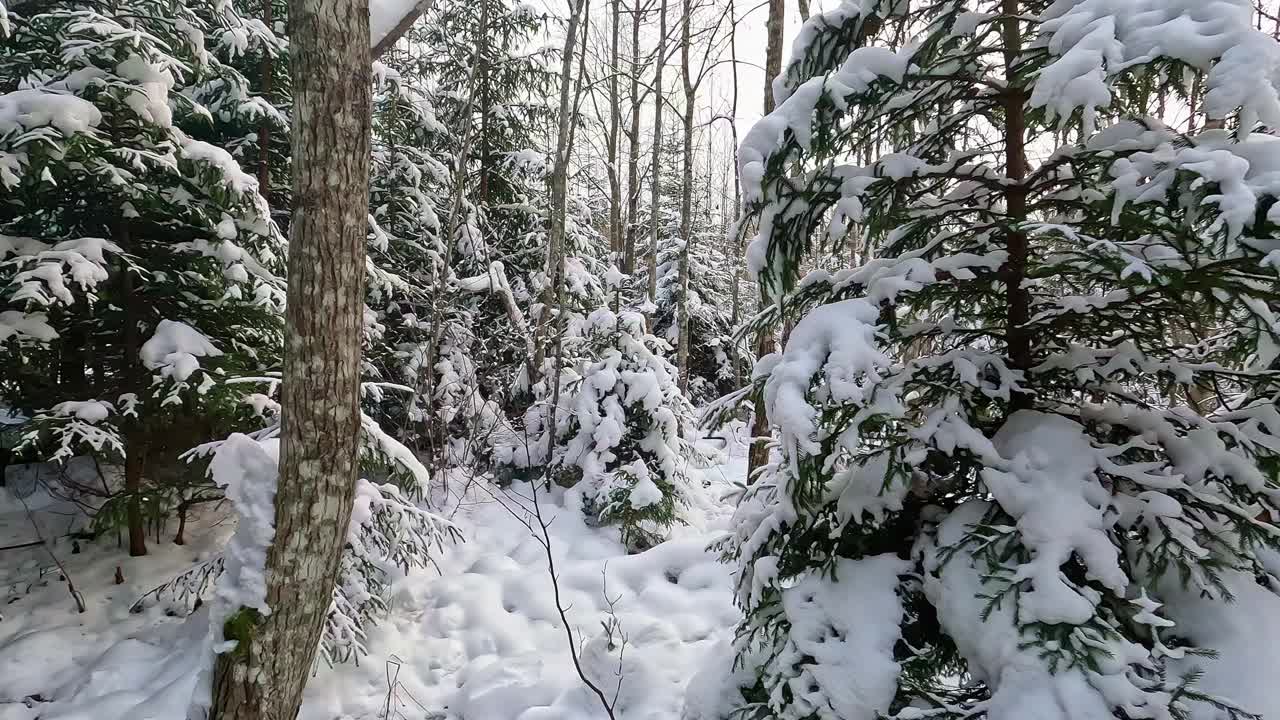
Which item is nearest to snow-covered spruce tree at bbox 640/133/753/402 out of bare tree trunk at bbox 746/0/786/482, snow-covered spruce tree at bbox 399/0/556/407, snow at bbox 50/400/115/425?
snow-covered spruce tree at bbox 399/0/556/407

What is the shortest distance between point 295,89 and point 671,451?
4.88 meters

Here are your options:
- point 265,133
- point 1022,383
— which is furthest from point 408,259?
point 1022,383

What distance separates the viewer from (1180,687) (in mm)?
1466

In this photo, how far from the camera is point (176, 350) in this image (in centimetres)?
444

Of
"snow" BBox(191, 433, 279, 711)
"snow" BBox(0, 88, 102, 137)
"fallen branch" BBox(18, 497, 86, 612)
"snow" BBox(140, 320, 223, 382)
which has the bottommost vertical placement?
"fallen branch" BBox(18, 497, 86, 612)

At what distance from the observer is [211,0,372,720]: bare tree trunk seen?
2871mm

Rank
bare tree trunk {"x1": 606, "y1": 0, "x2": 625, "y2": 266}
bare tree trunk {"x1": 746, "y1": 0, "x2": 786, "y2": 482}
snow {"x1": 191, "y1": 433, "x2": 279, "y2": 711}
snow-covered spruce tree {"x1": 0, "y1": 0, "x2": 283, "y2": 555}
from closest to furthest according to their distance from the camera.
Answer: snow {"x1": 191, "y1": 433, "x2": 279, "y2": 711}
snow-covered spruce tree {"x1": 0, "y1": 0, "x2": 283, "y2": 555}
bare tree trunk {"x1": 746, "y1": 0, "x2": 786, "y2": 482}
bare tree trunk {"x1": 606, "y1": 0, "x2": 625, "y2": 266}

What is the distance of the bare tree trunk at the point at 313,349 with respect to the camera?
287 cm

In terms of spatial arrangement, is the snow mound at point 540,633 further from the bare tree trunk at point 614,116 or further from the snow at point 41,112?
the bare tree trunk at point 614,116

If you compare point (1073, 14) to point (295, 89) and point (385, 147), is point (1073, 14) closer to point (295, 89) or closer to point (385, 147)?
point (295, 89)

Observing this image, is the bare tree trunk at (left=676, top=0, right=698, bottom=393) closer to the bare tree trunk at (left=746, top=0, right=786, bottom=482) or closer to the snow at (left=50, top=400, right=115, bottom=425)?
the bare tree trunk at (left=746, top=0, right=786, bottom=482)

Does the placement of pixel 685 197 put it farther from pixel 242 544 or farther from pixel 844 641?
pixel 844 641

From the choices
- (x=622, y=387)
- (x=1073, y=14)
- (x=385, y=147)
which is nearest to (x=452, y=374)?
(x=622, y=387)

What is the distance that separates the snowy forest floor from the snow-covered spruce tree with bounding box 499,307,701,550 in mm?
440
